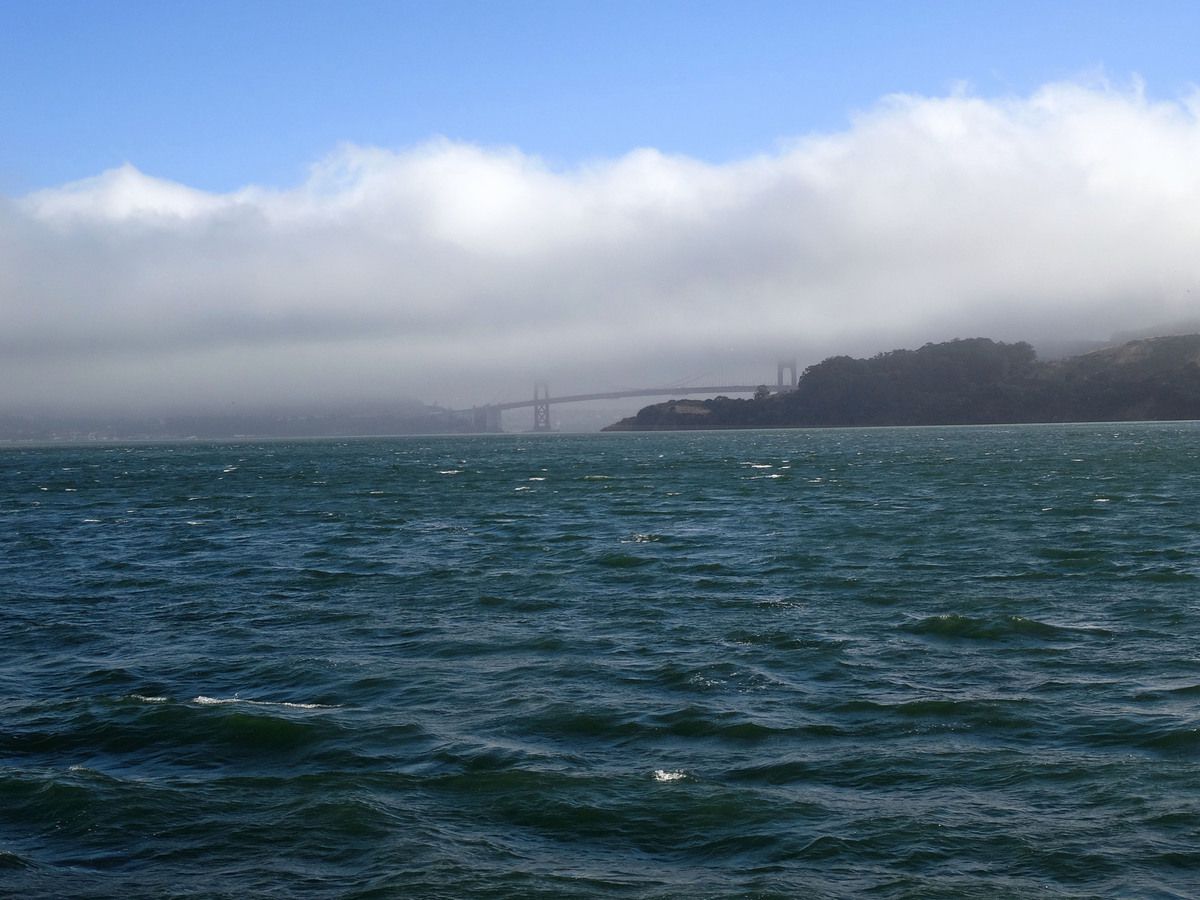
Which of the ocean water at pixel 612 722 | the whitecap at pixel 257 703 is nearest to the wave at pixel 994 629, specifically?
the ocean water at pixel 612 722

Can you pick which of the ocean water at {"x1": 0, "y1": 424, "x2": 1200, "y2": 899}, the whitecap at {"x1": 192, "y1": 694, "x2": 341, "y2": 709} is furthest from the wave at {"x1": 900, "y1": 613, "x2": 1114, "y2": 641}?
the whitecap at {"x1": 192, "y1": 694, "x2": 341, "y2": 709}

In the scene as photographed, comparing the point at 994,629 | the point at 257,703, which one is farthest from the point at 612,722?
the point at 994,629

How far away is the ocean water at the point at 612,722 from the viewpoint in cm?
805

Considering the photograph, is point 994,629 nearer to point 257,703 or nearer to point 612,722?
point 612,722

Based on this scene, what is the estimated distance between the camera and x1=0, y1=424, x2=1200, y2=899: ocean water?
805cm

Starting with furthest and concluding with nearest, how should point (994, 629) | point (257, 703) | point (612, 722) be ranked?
1. point (994, 629)
2. point (257, 703)
3. point (612, 722)

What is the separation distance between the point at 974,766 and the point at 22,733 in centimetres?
880

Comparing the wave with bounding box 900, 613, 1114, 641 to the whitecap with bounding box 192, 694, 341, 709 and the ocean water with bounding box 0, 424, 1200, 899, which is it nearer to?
the ocean water with bounding box 0, 424, 1200, 899

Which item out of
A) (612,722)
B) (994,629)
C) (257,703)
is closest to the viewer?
Result: (612,722)

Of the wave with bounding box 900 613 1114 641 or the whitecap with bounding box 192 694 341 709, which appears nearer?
the whitecap with bounding box 192 694 341 709

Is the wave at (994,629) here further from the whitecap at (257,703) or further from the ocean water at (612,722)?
the whitecap at (257,703)

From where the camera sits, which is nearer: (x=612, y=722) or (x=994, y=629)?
(x=612, y=722)

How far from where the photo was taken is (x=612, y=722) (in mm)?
11625

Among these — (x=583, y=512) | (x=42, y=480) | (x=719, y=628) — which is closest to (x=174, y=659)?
(x=719, y=628)
